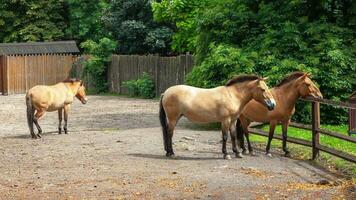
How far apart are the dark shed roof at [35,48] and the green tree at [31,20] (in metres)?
6.12

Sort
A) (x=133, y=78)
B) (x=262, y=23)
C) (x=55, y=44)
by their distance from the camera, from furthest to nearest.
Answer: (x=55, y=44) < (x=133, y=78) < (x=262, y=23)

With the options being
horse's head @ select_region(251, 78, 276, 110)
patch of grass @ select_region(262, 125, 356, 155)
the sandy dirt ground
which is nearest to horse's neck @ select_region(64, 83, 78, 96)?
the sandy dirt ground

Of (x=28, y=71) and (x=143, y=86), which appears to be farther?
(x=28, y=71)

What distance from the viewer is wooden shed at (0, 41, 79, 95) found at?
3603 centimetres

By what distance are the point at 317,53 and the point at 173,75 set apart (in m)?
12.5

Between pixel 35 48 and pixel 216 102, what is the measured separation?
28.9 metres

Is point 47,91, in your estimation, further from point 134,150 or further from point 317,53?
point 317,53

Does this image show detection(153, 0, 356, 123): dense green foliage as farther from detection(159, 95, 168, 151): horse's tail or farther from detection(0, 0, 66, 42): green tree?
detection(0, 0, 66, 42): green tree

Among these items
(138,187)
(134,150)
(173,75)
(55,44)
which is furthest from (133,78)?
(138,187)

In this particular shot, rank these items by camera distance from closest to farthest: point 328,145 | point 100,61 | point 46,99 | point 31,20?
point 328,145 → point 46,99 → point 100,61 → point 31,20

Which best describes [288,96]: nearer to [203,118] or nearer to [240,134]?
[240,134]

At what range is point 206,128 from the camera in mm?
18359

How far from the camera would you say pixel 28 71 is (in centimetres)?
3678

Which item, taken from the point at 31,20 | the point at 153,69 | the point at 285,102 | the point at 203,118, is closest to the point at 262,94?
the point at 285,102
